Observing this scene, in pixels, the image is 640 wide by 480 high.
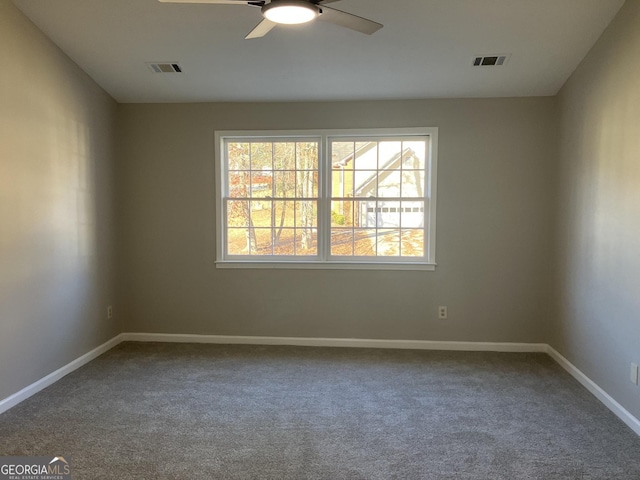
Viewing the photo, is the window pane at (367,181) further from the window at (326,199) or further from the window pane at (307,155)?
the window pane at (307,155)

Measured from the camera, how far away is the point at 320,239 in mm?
4371

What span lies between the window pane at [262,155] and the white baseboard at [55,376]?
236cm

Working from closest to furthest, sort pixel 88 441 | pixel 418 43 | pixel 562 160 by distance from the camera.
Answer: pixel 88 441
pixel 418 43
pixel 562 160

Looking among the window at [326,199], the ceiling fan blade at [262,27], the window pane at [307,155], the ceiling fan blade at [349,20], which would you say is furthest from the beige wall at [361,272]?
the ceiling fan blade at [349,20]

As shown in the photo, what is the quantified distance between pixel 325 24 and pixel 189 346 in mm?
3256

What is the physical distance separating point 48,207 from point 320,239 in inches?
94.7

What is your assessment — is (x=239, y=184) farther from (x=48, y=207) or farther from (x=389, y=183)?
(x=48, y=207)

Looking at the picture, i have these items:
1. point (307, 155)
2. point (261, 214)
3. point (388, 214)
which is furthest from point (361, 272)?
point (307, 155)

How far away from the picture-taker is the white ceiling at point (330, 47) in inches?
118

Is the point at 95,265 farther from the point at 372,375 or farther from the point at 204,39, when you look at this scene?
the point at 372,375

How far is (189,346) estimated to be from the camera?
14.2 ft

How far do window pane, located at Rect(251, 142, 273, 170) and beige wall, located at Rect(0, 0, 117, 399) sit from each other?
4.75 feet

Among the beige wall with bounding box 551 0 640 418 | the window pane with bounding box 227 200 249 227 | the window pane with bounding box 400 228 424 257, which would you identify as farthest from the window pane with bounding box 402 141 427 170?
the window pane with bounding box 227 200 249 227

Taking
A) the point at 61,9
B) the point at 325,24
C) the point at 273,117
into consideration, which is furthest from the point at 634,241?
the point at 61,9
